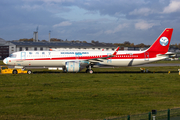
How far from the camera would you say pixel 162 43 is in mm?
49094

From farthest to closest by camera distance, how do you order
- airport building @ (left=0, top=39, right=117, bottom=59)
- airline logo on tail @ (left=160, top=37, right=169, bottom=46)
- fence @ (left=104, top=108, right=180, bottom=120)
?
1. airport building @ (left=0, top=39, right=117, bottom=59)
2. airline logo on tail @ (left=160, top=37, right=169, bottom=46)
3. fence @ (left=104, top=108, right=180, bottom=120)

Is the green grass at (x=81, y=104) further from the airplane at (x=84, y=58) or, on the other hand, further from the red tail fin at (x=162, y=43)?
the red tail fin at (x=162, y=43)

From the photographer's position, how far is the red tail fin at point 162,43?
48844 millimetres

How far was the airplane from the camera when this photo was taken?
43844mm

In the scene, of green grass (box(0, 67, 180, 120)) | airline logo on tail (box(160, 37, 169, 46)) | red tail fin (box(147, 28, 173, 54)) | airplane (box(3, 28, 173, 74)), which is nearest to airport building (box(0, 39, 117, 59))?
airplane (box(3, 28, 173, 74))

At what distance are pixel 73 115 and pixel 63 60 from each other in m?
30.4

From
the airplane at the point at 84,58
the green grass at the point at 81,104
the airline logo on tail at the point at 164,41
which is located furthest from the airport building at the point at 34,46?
the green grass at the point at 81,104

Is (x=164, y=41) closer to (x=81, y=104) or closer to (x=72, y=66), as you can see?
(x=72, y=66)

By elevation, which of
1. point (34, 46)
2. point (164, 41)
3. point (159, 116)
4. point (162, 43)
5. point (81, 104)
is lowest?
point (81, 104)

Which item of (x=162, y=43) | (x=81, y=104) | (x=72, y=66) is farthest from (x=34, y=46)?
(x=81, y=104)

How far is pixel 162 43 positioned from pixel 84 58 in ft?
52.8

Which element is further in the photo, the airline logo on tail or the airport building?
the airport building

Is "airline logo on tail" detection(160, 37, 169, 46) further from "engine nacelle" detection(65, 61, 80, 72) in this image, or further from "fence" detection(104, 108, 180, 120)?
"fence" detection(104, 108, 180, 120)

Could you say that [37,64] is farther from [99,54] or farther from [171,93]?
[171,93]
